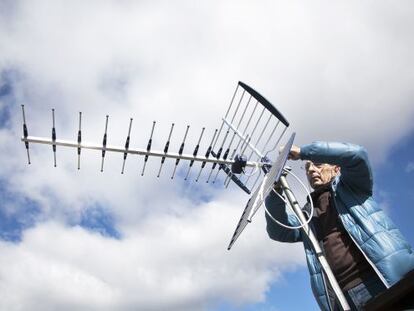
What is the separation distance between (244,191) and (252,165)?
689mm

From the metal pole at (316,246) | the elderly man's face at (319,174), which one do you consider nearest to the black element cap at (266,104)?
the elderly man's face at (319,174)

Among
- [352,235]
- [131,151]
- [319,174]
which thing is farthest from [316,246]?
[131,151]

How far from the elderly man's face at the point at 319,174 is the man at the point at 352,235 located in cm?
25

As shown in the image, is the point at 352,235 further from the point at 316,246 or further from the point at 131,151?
the point at 131,151

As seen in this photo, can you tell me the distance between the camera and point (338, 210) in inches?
171

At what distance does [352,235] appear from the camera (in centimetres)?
408

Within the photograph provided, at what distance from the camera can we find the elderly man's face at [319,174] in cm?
510

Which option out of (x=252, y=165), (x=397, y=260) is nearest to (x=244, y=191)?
(x=252, y=165)

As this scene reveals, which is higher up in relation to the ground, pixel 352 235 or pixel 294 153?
pixel 294 153

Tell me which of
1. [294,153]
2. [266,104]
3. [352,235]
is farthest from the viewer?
[266,104]

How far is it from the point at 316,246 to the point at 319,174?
1300mm

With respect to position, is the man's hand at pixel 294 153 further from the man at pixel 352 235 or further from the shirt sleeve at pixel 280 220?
the shirt sleeve at pixel 280 220

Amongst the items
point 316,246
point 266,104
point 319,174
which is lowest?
point 316,246

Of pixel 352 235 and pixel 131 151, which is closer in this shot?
pixel 352 235
